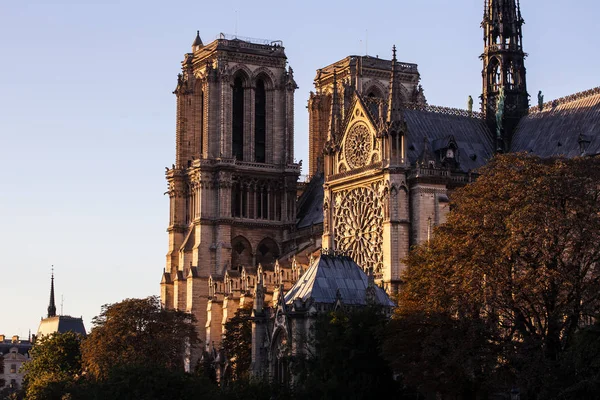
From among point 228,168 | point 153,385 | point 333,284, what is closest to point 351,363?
point 333,284

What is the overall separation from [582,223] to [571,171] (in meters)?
3.34

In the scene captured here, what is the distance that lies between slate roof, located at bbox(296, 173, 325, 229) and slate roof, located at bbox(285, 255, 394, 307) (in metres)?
50.1

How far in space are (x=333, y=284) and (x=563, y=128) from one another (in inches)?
Answer: 1283

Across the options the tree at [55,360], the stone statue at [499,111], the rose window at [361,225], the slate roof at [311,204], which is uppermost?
the stone statue at [499,111]

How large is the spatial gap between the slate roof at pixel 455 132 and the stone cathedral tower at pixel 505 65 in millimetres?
1115

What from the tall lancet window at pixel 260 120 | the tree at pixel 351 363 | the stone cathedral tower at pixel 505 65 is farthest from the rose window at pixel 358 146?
the tree at pixel 351 363

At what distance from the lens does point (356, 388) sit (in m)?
77.7

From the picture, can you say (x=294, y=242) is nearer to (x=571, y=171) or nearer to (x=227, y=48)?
(x=227, y=48)

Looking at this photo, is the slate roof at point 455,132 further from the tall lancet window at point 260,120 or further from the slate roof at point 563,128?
the tall lancet window at point 260,120

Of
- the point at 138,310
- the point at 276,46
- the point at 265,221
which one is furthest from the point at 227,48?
the point at 138,310

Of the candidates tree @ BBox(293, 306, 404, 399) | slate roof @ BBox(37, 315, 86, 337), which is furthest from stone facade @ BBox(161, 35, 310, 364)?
tree @ BBox(293, 306, 404, 399)

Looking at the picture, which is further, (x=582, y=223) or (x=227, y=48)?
(x=227, y=48)

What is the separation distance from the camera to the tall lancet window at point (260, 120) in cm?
14550

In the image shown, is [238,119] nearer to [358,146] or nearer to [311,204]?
[311,204]
